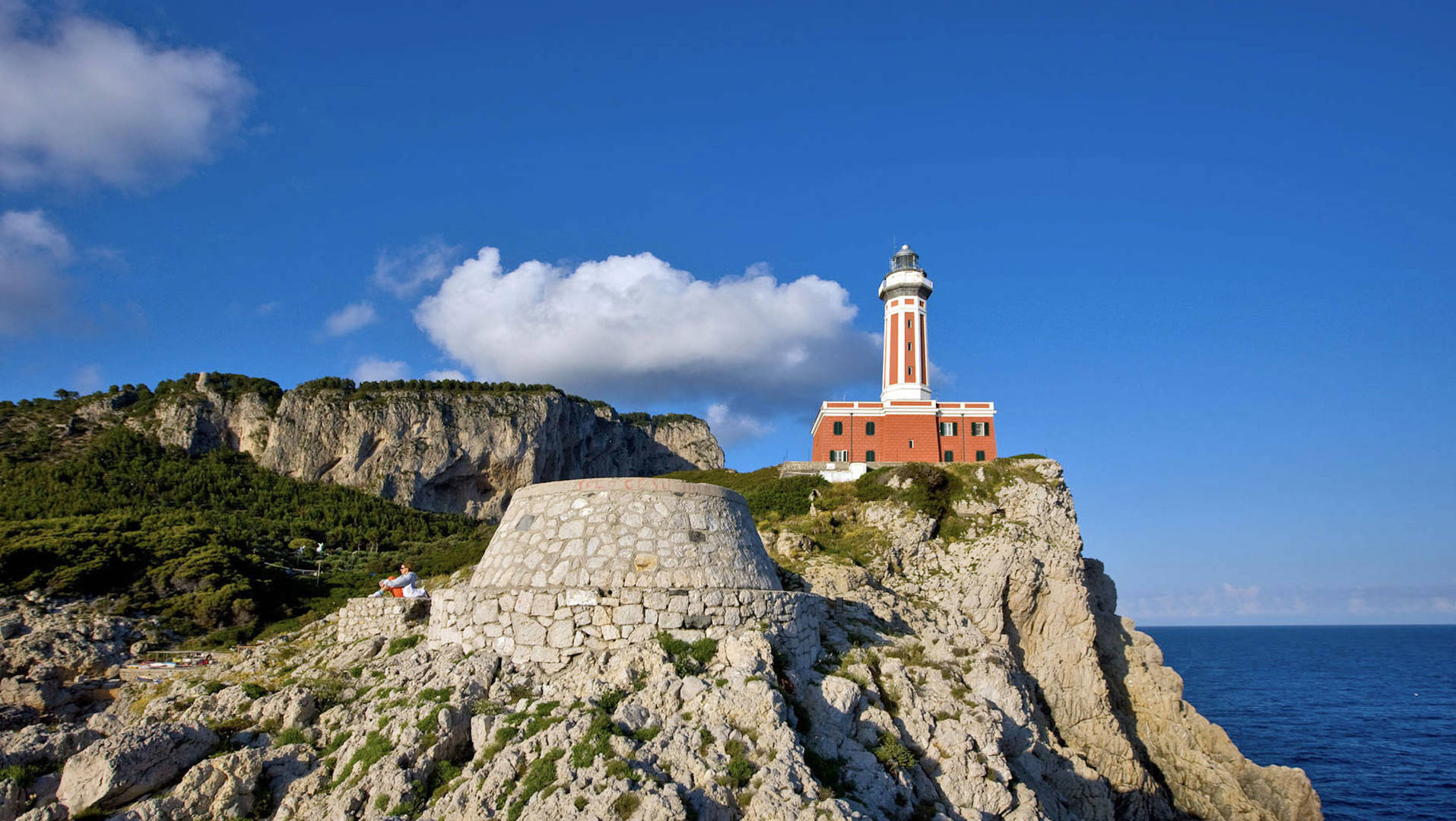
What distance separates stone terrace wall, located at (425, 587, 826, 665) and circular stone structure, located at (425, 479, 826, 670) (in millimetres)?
15

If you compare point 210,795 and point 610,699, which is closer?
point 210,795

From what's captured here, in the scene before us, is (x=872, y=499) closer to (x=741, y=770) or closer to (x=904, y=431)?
(x=904, y=431)

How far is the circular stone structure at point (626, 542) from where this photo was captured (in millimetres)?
11000

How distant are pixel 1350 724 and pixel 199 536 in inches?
2380

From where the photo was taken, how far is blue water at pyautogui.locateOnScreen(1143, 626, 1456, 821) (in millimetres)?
29859

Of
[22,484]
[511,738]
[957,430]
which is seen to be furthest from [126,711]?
[22,484]

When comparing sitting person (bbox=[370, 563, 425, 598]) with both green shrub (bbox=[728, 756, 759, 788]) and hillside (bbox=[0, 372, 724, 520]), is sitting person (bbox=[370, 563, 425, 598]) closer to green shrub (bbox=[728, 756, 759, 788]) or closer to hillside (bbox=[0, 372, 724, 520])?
green shrub (bbox=[728, 756, 759, 788])

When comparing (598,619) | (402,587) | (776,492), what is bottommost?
(598,619)

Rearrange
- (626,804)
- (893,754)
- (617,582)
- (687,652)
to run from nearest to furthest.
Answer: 1. (626,804)
2. (893,754)
3. (687,652)
4. (617,582)

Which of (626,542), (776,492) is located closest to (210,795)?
(626,542)

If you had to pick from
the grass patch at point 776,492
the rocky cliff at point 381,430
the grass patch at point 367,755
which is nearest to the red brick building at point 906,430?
the grass patch at point 776,492

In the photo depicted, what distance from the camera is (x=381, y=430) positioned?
2827 inches

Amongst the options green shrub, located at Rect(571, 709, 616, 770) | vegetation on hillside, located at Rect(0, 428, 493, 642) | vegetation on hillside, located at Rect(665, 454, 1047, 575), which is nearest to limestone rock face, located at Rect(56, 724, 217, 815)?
green shrub, located at Rect(571, 709, 616, 770)

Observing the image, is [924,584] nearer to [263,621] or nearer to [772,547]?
[772,547]
